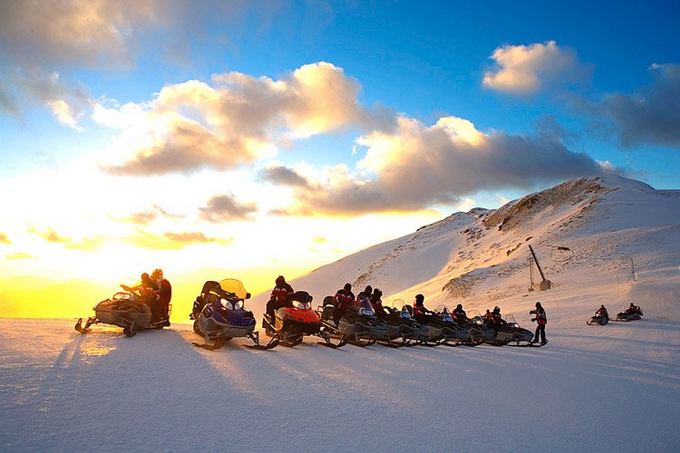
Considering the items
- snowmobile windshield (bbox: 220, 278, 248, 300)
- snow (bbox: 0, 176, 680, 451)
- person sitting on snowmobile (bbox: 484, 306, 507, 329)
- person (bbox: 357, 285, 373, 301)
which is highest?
snowmobile windshield (bbox: 220, 278, 248, 300)

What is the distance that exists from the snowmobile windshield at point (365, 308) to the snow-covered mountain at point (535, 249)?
2722 cm

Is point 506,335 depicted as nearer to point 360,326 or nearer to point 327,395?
point 360,326

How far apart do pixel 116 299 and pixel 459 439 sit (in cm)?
981

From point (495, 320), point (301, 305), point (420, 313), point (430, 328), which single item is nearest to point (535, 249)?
point (495, 320)

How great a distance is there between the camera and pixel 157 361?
9367 mm

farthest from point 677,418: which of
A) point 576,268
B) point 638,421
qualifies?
point 576,268

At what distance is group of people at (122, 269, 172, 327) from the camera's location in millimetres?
13445

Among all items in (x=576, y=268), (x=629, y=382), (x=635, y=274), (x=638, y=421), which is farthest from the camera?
(x=576, y=268)

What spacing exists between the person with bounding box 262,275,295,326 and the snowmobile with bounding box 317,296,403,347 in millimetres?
1433

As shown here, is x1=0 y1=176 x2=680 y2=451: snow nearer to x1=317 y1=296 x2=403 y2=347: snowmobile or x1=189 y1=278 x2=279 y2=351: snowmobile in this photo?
x1=189 y1=278 x2=279 y2=351: snowmobile

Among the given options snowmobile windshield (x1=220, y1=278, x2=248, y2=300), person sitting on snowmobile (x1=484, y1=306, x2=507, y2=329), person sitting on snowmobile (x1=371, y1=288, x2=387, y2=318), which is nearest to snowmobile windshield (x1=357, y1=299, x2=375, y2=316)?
person sitting on snowmobile (x1=371, y1=288, x2=387, y2=318)

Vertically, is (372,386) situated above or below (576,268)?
below

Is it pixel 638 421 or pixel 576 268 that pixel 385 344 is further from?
pixel 576 268

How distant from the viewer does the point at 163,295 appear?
46.0ft
